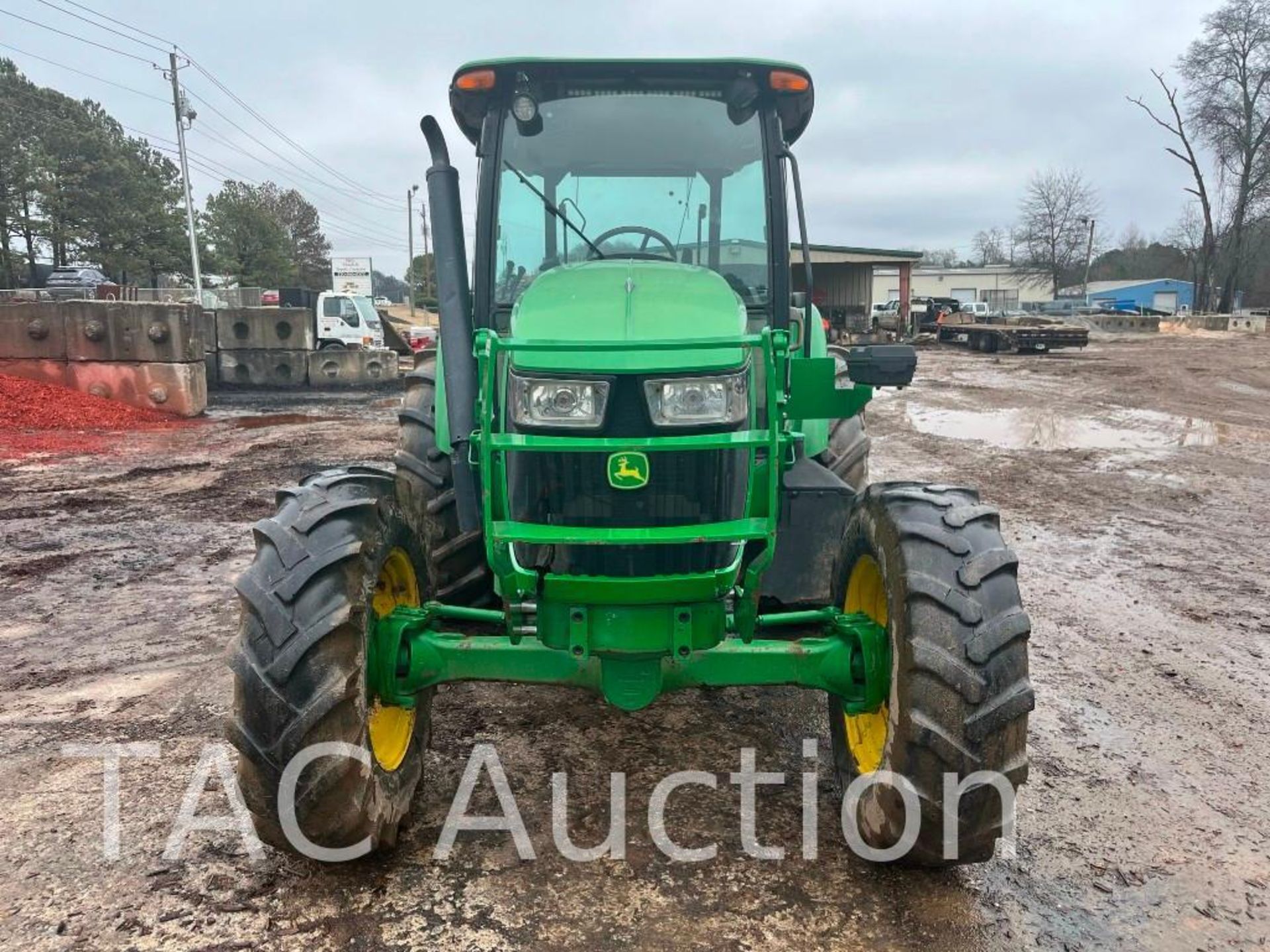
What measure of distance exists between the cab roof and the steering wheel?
1.82ft

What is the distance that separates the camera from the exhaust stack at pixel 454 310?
3.38 m

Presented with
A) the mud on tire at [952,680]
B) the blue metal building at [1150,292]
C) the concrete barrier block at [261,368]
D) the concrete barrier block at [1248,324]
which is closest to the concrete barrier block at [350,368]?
the concrete barrier block at [261,368]

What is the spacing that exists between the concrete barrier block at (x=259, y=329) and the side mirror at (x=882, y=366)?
60.5ft

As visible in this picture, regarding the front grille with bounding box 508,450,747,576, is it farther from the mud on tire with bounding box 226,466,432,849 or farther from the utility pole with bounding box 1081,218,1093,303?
the utility pole with bounding box 1081,218,1093,303

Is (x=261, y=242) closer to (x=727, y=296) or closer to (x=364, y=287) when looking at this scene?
(x=364, y=287)

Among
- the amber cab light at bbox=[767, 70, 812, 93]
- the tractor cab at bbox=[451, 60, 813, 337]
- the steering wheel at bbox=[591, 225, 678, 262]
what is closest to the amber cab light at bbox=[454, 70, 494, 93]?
the tractor cab at bbox=[451, 60, 813, 337]

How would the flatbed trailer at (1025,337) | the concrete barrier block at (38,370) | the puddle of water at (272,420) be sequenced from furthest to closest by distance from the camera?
the flatbed trailer at (1025,337) → the puddle of water at (272,420) → the concrete barrier block at (38,370)

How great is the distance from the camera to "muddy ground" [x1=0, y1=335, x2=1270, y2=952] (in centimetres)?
273

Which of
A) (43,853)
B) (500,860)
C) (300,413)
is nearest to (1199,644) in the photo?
(500,860)

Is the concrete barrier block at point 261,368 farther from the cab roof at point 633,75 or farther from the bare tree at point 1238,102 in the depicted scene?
the bare tree at point 1238,102

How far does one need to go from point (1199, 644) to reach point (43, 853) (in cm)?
535

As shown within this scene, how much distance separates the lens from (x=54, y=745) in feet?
12.4

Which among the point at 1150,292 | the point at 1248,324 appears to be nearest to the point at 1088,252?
the point at 1150,292

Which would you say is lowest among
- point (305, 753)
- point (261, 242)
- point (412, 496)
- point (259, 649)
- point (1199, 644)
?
point (1199, 644)
